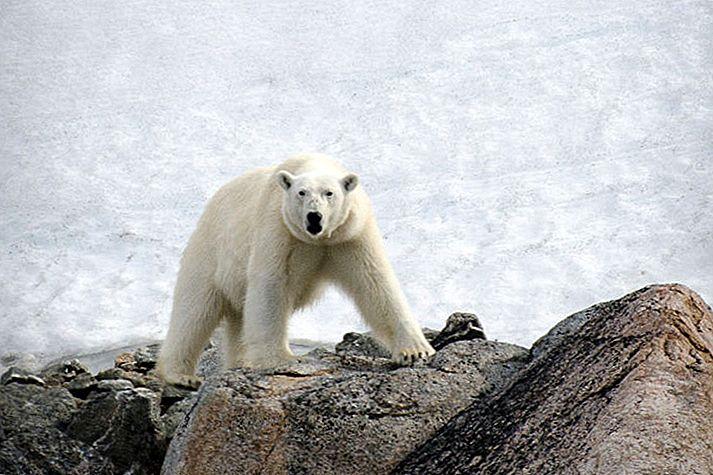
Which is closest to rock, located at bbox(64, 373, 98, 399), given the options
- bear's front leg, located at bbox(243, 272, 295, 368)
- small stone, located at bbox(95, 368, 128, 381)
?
small stone, located at bbox(95, 368, 128, 381)

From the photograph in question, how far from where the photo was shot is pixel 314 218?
7172 mm

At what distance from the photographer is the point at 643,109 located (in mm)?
16250

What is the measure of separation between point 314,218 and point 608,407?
7.83 ft

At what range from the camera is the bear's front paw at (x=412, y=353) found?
24.2ft

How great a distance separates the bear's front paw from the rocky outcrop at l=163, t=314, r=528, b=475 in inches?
42.3

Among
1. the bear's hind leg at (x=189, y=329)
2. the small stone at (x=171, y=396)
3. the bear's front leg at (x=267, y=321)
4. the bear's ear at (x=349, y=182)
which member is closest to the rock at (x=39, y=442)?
the small stone at (x=171, y=396)

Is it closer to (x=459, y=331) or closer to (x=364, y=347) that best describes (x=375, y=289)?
(x=459, y=331)

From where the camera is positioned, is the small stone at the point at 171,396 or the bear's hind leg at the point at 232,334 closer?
the small stone at the point at 171,396

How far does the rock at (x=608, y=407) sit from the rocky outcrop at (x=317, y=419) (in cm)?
14

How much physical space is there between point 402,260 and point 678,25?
677cm

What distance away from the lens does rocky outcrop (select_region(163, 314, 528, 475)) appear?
5805 millimetres

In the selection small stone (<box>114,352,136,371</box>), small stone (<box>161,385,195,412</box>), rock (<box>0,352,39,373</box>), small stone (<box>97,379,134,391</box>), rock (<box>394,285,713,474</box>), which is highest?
rock (<box>394,285,713,474</box>)

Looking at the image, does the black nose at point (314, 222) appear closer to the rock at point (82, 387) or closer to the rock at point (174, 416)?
the rock at point (174, 416)

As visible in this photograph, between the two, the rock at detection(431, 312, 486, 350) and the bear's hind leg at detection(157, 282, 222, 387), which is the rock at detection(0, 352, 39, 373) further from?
the rock at detection(431, 312, 486, 350)
